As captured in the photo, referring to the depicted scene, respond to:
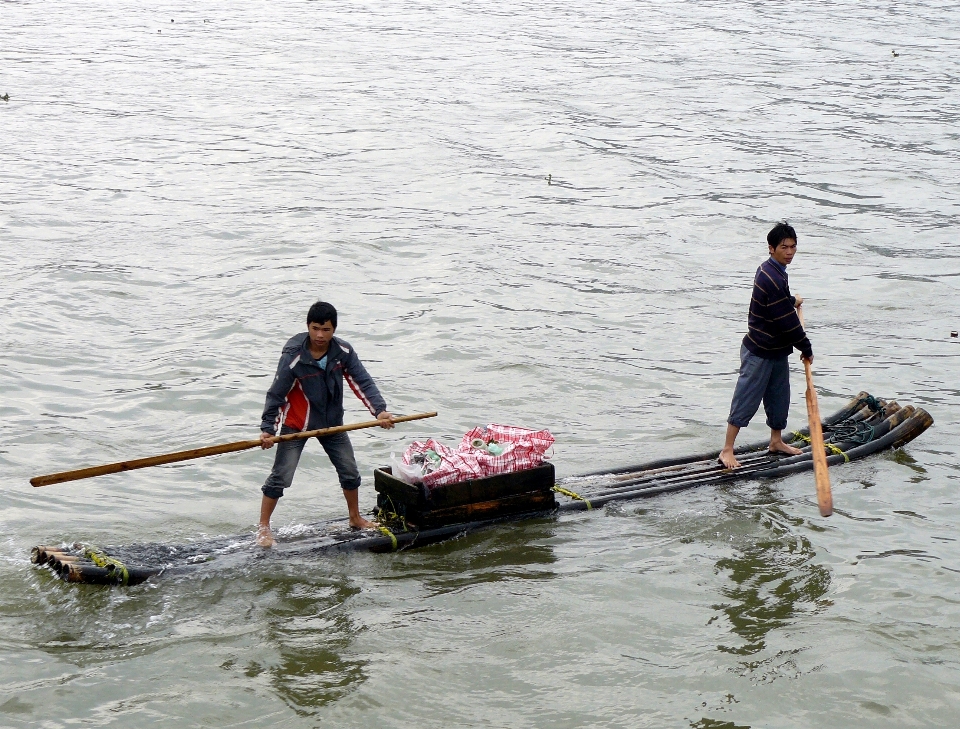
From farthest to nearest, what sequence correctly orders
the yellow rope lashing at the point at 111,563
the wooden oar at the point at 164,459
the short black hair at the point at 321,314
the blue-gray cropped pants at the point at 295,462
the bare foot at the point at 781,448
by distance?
the bare foot at the point at 781,448
the blue-gray cropped pants at the point at 295,462
the short black hair at the point at 321,314
the yellow rope lashing at the point at 111,563
the wooden oar at the point at 164,459

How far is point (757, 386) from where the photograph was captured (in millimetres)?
8828

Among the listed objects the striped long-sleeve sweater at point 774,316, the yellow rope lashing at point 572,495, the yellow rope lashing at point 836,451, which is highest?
the striped long-sleeve sweater at point 774,316

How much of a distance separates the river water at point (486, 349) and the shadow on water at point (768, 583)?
0.11ft

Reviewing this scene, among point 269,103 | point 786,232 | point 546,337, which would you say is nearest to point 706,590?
point 786,232

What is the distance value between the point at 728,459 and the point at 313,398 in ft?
11.5

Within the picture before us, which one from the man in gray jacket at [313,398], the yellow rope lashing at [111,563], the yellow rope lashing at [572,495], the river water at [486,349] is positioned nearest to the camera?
the river water at [486,349]

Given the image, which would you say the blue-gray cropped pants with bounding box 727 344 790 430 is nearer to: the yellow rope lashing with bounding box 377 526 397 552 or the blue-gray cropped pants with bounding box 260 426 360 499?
the yellow rope lashing with bounding box 377 526 397 552

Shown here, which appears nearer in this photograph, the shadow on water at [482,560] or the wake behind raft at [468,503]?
the wake behind raft at [468,503]

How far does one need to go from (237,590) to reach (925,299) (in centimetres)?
993

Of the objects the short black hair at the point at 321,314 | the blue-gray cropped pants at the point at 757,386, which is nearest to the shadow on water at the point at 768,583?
the blue-gray cropped pants at the point at 757,386

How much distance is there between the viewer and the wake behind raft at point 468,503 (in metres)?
6.98

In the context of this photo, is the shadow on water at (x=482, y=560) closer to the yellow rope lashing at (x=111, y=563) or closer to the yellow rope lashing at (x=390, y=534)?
the yellow rope lashing at (x=390, y=534)

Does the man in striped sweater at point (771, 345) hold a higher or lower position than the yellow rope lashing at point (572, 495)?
higher

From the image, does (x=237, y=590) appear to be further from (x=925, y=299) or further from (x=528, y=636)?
(x=925, y=299)
